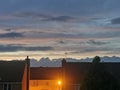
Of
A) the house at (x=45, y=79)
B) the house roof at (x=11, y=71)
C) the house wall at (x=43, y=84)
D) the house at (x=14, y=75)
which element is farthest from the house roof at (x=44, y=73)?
the house roof at (x=11, y=71)

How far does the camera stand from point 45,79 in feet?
276

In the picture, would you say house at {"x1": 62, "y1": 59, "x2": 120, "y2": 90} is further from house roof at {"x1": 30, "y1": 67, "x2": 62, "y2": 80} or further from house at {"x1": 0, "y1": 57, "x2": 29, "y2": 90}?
house at {"x1": 0, "y1": 57, "x2": 29, "y2": 90}

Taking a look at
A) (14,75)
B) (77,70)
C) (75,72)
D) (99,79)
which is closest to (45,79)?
(77,70)

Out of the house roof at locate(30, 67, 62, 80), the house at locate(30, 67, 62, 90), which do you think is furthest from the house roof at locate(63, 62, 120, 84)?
the house roof at locate(30, 67, 62, 80)

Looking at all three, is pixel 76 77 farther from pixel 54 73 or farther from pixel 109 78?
pixel 109 78

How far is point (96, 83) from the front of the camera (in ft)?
175

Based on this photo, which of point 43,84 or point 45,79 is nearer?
point 43,84

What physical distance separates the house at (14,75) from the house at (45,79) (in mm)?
8789

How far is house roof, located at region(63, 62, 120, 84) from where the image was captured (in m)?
75.4

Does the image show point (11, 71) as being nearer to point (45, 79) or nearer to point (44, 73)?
point (45, 79)

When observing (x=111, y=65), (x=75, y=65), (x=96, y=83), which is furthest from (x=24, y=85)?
(x=96, y=83)

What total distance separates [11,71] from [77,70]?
11.7 metres

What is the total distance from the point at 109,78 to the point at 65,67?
23653 millimetres

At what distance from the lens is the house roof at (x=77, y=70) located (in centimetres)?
7538
